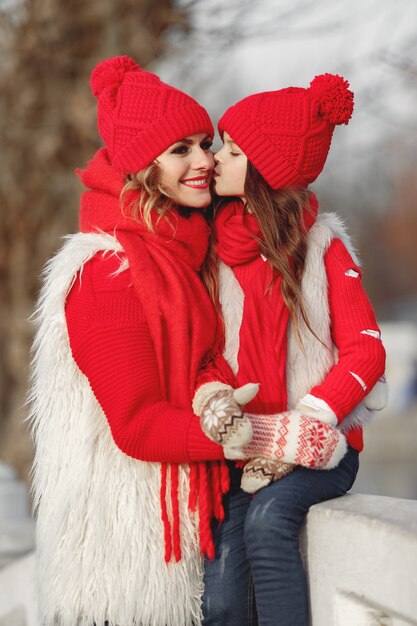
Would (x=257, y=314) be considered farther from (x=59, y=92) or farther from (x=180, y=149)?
(x=59, y=92)

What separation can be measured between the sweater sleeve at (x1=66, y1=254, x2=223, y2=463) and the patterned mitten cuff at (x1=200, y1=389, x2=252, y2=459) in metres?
0.12

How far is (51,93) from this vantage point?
848 centimetres

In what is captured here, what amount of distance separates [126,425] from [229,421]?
13.9 inches

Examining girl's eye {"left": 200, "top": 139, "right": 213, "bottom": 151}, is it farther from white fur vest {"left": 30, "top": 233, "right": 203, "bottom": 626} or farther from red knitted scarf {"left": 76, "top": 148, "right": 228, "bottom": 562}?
white fur vest {"left": 30, "top": 233, "right": 203, "bottom": 626}

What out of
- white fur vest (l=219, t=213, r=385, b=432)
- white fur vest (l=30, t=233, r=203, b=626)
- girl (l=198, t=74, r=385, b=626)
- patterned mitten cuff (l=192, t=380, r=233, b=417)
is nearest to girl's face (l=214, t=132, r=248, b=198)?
girl (l=198, t=74, r=385, b=626)

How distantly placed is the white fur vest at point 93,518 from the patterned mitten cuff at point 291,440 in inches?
12.0

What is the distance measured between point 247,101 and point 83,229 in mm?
666

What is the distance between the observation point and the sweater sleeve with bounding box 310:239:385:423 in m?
2.86

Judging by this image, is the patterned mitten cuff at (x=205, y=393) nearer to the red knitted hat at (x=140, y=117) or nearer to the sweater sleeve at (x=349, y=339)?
the sweater sleeve at (x=349, y=339)

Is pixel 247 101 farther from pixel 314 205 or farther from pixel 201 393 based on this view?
pixel 201 393

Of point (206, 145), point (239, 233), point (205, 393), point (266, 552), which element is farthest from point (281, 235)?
point (266, 552)

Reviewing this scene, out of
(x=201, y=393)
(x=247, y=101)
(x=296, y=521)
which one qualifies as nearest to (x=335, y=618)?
(x=296, y=521)

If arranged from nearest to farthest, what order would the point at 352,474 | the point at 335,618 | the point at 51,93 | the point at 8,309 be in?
the point at 335,618, the point at 352,474, the point at 51,93, the point at 8,309

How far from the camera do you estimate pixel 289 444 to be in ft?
8.93
